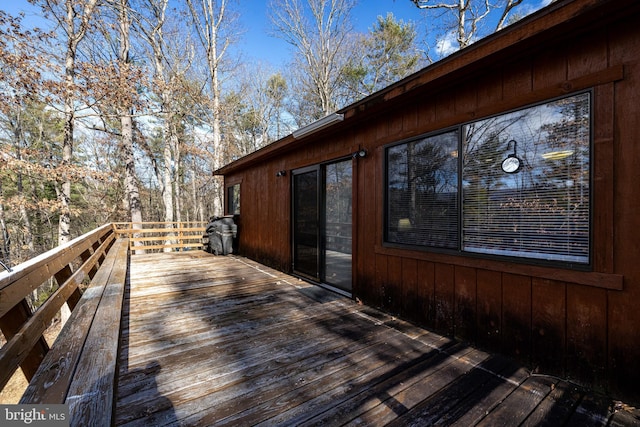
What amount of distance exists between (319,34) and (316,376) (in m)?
12.4

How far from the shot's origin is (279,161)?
17.7 feet

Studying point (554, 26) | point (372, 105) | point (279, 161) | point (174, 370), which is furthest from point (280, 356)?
point (279, 161)

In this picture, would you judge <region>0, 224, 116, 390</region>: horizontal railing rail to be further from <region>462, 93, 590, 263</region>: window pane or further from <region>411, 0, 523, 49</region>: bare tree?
<region>411, 0, 523, 49</region>: bare tree

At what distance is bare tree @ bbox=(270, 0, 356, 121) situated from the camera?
10812 mm

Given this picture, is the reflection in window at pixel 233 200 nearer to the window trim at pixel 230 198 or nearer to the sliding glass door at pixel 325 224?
the window trim at pixel 230 198

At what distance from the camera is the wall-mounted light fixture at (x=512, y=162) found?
2070 millimetres

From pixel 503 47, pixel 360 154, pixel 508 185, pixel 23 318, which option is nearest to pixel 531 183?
pixel 508 185

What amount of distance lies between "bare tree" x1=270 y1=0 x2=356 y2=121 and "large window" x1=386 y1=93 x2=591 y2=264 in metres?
9.67

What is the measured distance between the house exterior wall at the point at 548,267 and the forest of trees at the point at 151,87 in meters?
6.98

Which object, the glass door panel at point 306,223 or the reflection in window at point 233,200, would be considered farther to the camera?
the reflection in window at point 233,200

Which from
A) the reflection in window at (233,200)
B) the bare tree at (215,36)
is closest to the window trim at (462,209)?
the reflection in window at (233,200)

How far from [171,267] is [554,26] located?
6094 mm

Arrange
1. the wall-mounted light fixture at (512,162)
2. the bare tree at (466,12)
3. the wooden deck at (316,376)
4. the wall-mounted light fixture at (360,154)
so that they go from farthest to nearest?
the bare tree at (466,12) < the wall-mounted light fixture at (360,154) < the wall-mounted light fixture at (512,162) < the wooden deck at (316,376)

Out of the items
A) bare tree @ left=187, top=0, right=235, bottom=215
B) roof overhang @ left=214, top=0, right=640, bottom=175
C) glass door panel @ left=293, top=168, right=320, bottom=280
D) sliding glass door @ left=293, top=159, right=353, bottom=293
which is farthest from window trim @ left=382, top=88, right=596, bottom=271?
bare tree @ left=187, top=0, right=235, bottom=215
